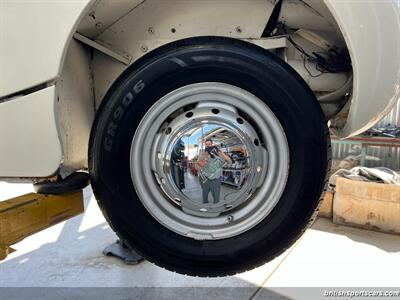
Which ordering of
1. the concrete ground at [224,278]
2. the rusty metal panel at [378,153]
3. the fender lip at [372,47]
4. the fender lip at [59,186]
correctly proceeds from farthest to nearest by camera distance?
1. the rusty metal panel at [378,153]
2. the concrete ground at [224,278]
3. the fender lip at [59,186]
4. the fender lip at [372,47]

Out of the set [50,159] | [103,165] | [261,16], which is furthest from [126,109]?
[261,16]

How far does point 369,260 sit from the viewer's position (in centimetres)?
364

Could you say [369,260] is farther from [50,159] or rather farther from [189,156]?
[50,159]

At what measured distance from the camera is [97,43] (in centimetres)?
173

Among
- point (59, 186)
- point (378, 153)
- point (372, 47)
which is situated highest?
point (372, 47)

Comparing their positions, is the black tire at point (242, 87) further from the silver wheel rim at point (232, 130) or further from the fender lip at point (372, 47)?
the fender lip at point (372, 47)

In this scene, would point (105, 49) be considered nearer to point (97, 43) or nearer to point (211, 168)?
point (97, 43)

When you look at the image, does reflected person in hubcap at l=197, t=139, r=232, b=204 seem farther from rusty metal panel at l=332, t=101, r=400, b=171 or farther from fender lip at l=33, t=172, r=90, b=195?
rusty metal panel at l=332, t=101, r=400, b=171

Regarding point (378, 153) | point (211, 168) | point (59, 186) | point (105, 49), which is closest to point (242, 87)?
point (211, 168)

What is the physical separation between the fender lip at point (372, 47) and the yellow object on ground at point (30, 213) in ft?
4.52

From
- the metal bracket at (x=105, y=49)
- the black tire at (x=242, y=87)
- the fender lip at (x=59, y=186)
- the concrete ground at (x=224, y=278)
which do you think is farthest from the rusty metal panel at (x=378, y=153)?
the fender lip at (x=59, y=186)

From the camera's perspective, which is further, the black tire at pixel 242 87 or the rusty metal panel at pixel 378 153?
the rusty metal panel at pixel 378 153

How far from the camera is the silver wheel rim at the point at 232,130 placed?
57.4 inches

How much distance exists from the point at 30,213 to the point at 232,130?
3.47 feet
